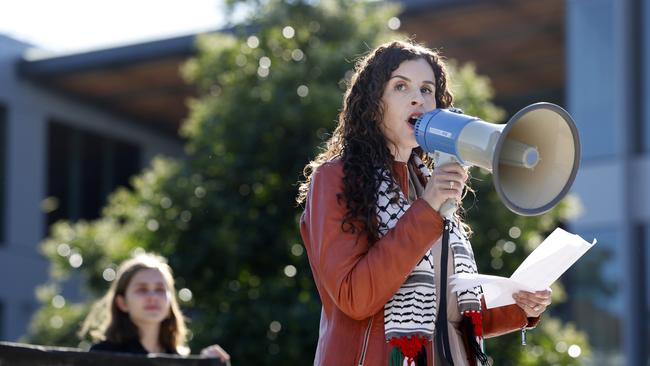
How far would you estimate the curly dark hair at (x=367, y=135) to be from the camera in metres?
2.81

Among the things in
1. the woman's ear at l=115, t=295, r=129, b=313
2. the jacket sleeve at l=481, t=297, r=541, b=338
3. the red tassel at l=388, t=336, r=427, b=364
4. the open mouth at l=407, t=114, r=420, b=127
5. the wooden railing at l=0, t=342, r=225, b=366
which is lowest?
the wooden railing at l=0, t=342, r=225, b=366

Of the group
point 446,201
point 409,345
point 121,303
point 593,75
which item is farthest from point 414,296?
point 593,75

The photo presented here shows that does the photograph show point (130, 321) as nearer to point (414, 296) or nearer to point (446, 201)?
point (414, 296)

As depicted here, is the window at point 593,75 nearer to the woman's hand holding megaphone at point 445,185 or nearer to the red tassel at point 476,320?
the red tassel at point 476,320

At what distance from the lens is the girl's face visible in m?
5.67

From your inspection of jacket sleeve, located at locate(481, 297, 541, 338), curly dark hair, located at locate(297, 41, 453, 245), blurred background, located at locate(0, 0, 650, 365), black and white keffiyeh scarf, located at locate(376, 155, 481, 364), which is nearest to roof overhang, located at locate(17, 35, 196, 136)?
blurred background, located at locate(0, 0, 650, 365)

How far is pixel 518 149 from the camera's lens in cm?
272

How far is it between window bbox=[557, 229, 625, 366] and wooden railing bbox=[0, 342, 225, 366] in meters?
11.4

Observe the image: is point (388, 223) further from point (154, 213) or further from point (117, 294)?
point (154, 213)

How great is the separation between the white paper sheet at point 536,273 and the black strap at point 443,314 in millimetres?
30

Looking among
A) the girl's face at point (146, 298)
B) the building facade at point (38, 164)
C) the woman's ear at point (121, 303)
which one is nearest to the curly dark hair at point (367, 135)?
the girl's face at point (146, 298)

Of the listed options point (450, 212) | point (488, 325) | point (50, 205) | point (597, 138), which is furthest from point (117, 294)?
point (50, 205)

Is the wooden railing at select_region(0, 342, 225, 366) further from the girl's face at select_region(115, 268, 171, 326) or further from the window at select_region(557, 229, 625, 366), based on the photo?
the window at select_region(557, 229, 625, 366)

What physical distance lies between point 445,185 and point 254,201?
21.6ft
